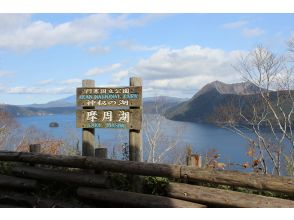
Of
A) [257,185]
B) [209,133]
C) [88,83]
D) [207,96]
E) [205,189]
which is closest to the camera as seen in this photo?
[257,185]

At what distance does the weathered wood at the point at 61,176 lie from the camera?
5652mm

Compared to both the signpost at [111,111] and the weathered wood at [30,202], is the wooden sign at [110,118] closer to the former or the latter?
the signpost at [111,111]

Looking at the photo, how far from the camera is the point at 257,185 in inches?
185

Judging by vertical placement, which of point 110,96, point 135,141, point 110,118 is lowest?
point 135,141

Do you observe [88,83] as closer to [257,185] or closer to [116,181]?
[116,181]

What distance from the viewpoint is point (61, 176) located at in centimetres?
600

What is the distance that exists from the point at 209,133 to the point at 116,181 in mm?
45973

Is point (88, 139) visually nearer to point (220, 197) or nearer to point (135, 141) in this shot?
point (135, 141)

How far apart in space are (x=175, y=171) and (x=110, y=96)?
1.73m

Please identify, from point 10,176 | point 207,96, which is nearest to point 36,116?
point 207,96

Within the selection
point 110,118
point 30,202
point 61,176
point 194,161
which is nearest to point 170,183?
point 194,161

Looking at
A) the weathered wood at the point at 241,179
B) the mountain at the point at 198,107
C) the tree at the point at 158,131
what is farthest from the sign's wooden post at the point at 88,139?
the mountain at the point at 198,107

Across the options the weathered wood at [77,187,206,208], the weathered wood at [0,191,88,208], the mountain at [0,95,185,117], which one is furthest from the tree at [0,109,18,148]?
the weathered wood at [77,187,206,208]

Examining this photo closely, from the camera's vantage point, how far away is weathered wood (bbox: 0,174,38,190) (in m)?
6.16
